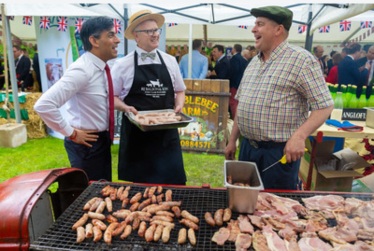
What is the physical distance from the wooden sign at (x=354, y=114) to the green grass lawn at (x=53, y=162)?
2321 millimetres

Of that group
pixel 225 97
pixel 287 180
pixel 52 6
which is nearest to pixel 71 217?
pixel 287 180

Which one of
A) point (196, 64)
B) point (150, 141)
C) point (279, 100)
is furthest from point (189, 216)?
point (196, 64)

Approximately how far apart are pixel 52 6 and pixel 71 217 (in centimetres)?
535

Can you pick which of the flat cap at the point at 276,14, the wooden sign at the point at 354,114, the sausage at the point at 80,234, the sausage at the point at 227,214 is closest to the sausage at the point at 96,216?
the sausage at the point at 80,234

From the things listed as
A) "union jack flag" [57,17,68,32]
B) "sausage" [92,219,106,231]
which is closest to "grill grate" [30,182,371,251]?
"sausage" [92,219,106,231]

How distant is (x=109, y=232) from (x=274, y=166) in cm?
161

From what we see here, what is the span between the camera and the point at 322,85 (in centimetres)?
229

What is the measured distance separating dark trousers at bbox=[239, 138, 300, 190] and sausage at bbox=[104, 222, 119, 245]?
1.47 metres

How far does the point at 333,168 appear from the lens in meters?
3.87

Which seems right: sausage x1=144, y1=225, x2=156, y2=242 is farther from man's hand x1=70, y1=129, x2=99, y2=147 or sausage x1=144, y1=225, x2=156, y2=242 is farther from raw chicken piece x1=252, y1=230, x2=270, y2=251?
man's hand x1=70, y1=129, x2=99, y2=147

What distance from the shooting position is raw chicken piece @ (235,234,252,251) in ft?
5.24

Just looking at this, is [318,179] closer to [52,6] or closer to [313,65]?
[313,65]

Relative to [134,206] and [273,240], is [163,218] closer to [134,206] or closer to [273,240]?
[134,206]

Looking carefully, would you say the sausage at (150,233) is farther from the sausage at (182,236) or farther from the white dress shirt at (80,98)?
the white dress shirt at (80,98)
